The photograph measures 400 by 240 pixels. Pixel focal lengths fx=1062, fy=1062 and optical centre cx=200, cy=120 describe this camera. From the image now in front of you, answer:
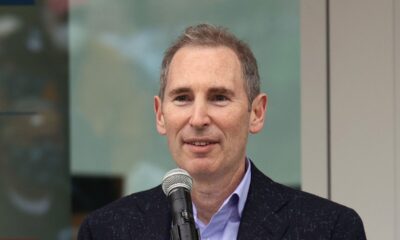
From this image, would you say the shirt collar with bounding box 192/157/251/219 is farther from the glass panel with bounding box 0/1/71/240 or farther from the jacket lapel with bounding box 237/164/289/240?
the glass panel with bounding box 0/1/71/240

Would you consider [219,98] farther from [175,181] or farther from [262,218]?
[175,181]

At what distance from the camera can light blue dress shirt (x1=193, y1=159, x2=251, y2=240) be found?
11.8ft

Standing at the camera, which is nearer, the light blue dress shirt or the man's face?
the man's face

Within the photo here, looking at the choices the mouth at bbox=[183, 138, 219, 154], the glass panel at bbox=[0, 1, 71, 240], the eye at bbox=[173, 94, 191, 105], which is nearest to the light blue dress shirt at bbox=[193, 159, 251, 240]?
the mouth at bbox=[183, 138, 219, 154]

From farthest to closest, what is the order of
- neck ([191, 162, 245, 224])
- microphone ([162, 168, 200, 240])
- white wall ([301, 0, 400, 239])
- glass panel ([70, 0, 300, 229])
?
glass panel ([70, 0, 300, 229])
white wall ([301, 0, 400, 239])
neck ([191, 162, 245, 224])
microphone ([162, 168, 200, 240])

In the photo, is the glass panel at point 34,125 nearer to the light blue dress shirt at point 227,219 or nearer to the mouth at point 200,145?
Answer: the light blue dress shirt at point 227,219

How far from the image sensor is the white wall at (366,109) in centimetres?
584

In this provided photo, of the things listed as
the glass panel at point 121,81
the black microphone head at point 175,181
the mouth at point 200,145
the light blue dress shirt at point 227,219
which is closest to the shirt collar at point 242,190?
the light blue dress shirt at point 227,219

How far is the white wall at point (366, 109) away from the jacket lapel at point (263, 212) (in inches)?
86.7

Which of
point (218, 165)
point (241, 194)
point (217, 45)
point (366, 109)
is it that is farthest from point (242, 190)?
point (366, 109)

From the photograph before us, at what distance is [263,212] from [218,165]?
30 centimetres

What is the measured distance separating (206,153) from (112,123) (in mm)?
2829

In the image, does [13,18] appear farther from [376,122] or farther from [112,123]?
[376,122]

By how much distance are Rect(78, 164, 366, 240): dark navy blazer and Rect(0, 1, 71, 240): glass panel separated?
2.51 m
